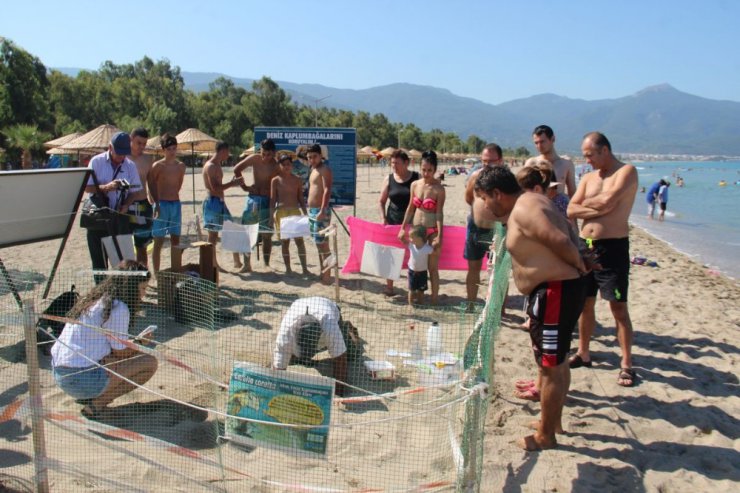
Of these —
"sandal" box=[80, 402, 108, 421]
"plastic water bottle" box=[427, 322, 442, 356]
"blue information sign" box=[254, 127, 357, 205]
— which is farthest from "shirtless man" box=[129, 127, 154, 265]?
"plastic water bottle" box=[427, 322, 442, 356]

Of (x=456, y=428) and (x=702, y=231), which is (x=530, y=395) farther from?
(x=702, y=231)

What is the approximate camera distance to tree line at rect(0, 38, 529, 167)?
118 feet

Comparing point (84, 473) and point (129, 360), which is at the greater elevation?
point (129, 360)

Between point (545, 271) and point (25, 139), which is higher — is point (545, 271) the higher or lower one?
the lower one

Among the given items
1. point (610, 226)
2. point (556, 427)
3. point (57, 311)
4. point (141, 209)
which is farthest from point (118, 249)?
point (610, 226)

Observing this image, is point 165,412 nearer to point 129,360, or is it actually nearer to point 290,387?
point 129,360

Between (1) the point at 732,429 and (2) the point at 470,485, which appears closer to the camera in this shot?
(2) the point at 470,485

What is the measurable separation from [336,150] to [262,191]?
58.1 inches

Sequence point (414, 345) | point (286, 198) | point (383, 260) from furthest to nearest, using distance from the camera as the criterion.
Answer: point (286, 198) < point (383, 260) < point (414, 345)

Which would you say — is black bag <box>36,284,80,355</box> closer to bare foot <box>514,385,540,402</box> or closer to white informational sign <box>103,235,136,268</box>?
white informational sign <box>103,235,136,268</box>

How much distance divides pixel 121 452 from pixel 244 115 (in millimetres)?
65120

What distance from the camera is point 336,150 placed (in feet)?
29.7

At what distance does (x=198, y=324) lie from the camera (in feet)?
17.7

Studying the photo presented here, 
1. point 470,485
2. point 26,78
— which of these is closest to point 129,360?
point 470,485
